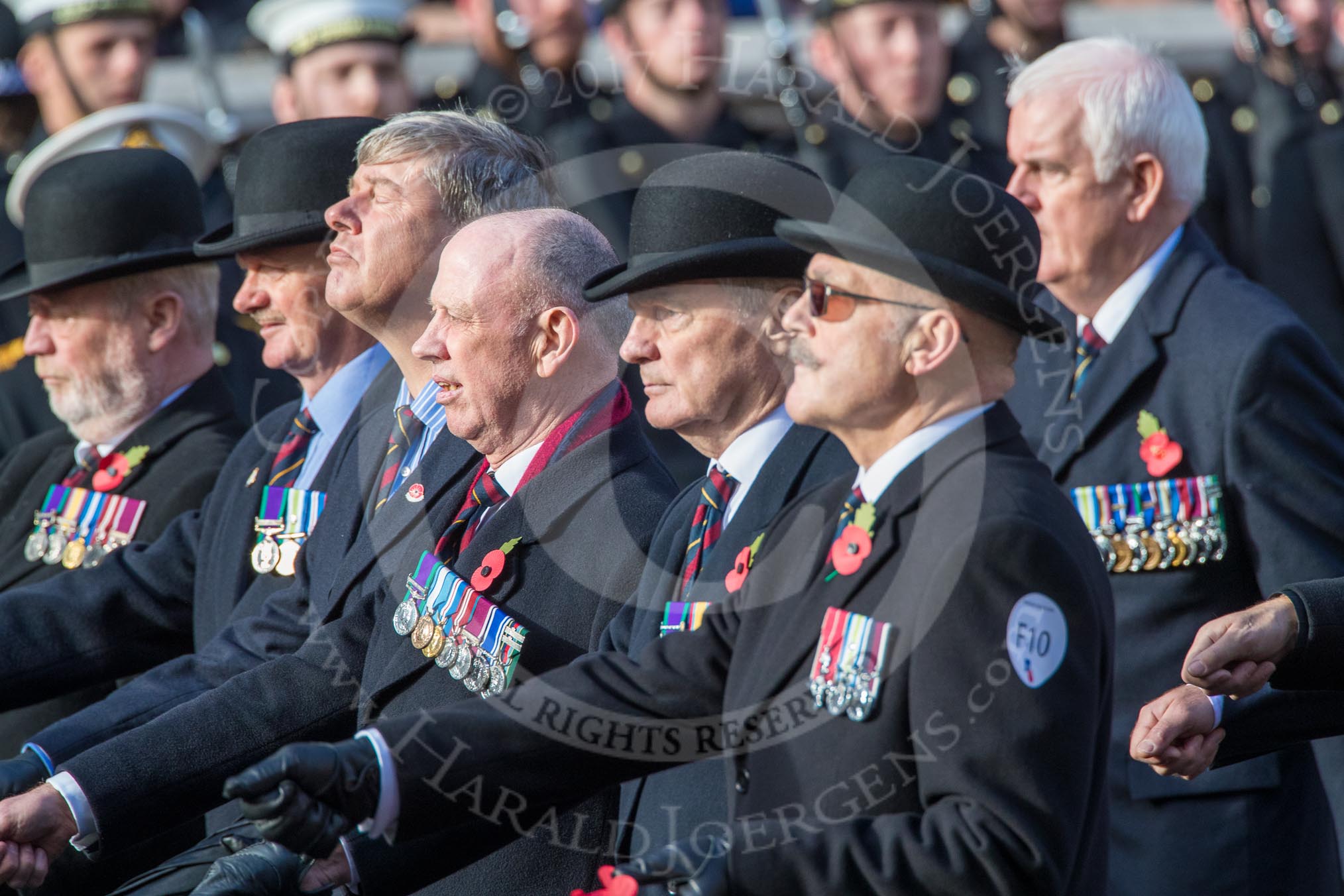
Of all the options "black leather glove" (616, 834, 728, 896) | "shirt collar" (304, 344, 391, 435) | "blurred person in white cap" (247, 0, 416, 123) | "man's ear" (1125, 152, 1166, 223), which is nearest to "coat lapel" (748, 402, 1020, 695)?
"black leather glove" (616, 834, 728, 896)

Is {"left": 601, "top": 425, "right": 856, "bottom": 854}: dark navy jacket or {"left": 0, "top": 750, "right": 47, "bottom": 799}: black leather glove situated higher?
{"left": 601, "top": 425, "right": 856, "bottom": 854}: dark navy jacket

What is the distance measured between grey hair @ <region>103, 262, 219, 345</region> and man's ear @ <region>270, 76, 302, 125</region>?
2307 mm

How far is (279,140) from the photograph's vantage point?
4.78m

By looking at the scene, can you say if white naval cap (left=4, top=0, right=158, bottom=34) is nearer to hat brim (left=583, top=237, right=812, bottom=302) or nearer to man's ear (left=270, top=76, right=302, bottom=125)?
man's ear (left=270, top=76, right=302, bottom=125)

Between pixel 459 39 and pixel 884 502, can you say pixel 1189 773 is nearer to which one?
pixel 884 502

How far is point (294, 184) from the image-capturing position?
471 centimetres

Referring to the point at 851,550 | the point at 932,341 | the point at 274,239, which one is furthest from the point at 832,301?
the point at 274,239

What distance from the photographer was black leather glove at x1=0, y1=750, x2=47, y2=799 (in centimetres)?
384

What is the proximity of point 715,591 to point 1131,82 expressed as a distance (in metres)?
1.90

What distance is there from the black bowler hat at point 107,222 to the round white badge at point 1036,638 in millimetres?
3238

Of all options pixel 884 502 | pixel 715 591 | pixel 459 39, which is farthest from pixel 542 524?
pixel 459 39

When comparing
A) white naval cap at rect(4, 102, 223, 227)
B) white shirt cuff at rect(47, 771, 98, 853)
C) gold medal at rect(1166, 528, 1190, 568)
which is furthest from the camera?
white naval cap at rect(4, 102, 223, 227)

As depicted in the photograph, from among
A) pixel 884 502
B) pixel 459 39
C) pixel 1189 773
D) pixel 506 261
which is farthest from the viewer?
pixel 459 39

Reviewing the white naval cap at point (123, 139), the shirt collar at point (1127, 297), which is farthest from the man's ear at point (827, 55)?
the shirt collar at point (1127, 297)
